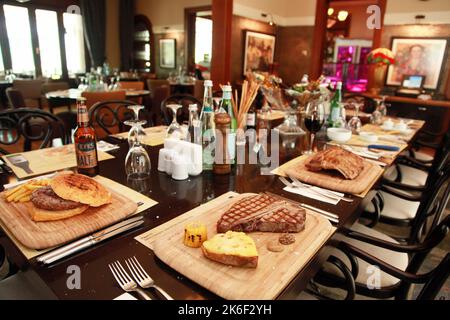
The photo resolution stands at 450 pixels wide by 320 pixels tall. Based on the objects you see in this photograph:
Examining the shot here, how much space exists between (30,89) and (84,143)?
583cm

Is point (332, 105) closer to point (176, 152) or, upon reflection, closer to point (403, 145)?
point (403, 145)

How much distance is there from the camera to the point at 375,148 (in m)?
1.80

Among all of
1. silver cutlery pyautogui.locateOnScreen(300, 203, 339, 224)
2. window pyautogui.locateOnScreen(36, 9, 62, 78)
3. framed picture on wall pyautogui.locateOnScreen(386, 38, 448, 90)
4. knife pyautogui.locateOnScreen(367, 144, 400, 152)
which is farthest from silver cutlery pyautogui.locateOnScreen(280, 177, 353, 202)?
window pyautogui.locateOnScreen(36, 9, 62, 78)

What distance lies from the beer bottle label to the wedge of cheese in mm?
661

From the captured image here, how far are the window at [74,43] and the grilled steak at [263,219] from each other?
27.5 ft

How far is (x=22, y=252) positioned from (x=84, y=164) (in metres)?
0.48

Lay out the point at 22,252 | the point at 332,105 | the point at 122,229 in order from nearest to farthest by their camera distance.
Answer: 1. the point at 22,252
2. the point at 122,229
3. the point at 332,105

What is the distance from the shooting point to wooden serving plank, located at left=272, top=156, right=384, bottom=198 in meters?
1.18

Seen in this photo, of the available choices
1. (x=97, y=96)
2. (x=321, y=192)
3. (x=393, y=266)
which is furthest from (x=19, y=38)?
(x=393, y=266)

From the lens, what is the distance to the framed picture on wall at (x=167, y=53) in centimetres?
809

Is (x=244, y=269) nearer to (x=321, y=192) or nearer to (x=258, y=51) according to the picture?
(x=321, y=192)

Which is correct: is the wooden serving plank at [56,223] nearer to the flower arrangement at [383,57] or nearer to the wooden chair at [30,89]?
the flower arrangement at [383,57]

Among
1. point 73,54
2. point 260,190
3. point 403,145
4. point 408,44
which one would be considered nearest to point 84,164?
point 260,190

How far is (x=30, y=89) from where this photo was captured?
5852 millimetres
